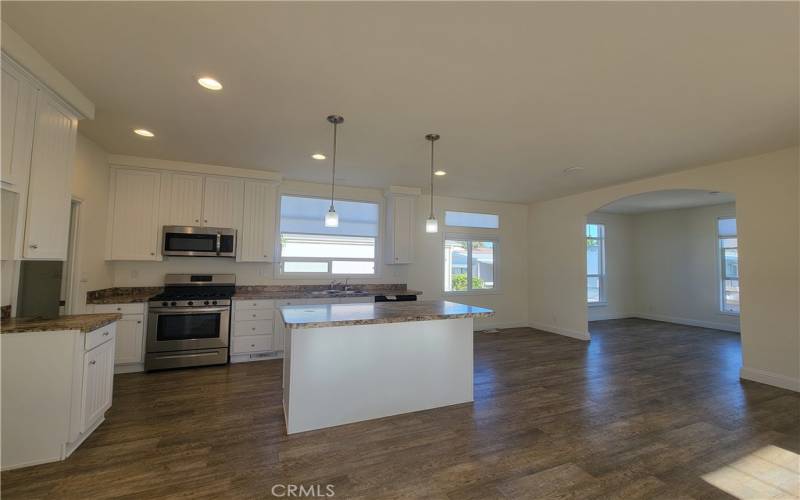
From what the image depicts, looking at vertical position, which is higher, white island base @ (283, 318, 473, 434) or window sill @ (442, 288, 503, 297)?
window sill @ (442, 288, 503, 297)

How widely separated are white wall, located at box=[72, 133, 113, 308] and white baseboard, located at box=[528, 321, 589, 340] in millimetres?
7099

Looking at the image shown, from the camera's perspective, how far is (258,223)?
4.79 metres

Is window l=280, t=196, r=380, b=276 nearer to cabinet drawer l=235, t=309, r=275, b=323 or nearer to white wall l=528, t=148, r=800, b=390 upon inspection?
cabinet drawer l=235, t=309, r=275, b=323

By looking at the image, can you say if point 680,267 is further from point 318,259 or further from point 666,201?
point 318,259

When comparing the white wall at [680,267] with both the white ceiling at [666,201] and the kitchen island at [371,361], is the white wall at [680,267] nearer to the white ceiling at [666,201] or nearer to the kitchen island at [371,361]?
the white ceiling at [666,201]

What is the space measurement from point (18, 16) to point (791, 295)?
6889mm

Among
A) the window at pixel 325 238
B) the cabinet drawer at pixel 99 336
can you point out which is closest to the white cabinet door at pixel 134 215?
the window at pixel 325 238

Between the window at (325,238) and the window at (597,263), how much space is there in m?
5.58

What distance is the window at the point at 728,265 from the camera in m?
6.85

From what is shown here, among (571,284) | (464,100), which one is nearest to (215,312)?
(464,100)

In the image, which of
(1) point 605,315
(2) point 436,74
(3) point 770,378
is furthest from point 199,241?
(1) point 605,315

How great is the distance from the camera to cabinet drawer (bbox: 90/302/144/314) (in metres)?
3.78

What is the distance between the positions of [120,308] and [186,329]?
73 centimetres

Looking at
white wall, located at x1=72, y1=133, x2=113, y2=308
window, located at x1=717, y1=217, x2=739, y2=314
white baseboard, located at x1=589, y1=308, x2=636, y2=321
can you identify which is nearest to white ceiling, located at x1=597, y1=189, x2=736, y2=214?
window, located at x1=717, y1=217, x2=739, y2=314
